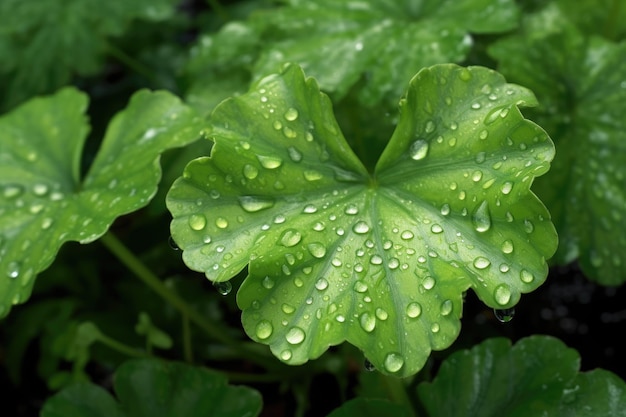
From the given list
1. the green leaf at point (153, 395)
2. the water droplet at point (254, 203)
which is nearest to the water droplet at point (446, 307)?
the water droplet at point (254, 203)

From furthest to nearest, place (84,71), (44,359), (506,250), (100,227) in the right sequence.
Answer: (84,71) → (44,359) → (100,227) → (506,250)

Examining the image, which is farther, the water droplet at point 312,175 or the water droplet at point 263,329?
the water droplet at point 312,175

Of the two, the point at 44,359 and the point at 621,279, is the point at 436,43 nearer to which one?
the point at 621,279

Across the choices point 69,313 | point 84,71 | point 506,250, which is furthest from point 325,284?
point 84,71

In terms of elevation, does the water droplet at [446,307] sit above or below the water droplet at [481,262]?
below

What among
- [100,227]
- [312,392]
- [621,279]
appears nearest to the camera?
[100,227]

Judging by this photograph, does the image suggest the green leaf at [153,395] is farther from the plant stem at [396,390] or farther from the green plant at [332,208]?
the plant stem at [396,390]

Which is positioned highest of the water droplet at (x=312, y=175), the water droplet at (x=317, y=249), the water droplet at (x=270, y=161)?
the water droplet at (x=270, y=161)
